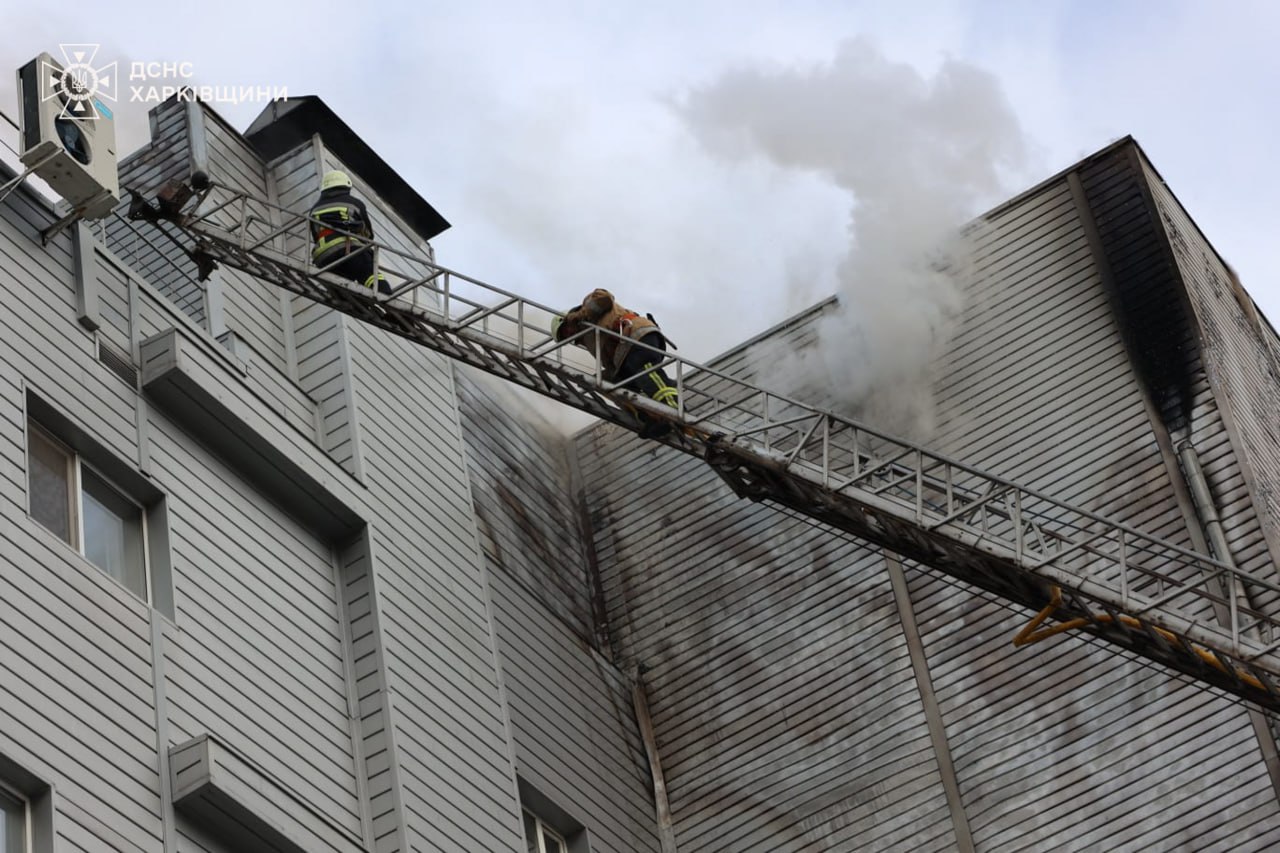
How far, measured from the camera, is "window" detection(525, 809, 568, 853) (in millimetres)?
19906

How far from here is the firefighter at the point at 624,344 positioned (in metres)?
19.0

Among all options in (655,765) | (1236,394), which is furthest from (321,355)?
(1236,394)

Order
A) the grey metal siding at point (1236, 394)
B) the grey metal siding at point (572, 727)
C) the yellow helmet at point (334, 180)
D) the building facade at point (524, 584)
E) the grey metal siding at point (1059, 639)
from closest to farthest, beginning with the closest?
the building facade at point (524, 584) < the grey metal siding at point (1059, 639) < the grey metal siding at point (572, 727) < the grey metal siding at point (1236, 394) < the yellow helmet at point (334, 180)

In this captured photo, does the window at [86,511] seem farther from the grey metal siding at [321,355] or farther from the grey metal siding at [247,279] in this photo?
the grey metal siding at [247,279]

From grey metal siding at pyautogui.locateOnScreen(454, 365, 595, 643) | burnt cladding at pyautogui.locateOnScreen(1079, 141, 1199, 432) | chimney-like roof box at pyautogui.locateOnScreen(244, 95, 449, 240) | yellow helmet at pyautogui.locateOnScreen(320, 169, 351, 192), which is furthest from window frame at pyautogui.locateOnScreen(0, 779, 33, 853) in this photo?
burnt cladding at pyautogui.locateOnScreen(1079, 141, 1199, 432)

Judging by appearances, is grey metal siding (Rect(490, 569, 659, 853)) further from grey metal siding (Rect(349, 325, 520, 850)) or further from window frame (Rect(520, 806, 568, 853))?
grey metal siding (Rect(349, 325, 520, 850))

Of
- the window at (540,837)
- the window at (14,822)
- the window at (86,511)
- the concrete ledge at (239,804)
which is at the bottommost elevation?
the window at (14,822)

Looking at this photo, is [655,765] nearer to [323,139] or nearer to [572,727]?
[572,727]

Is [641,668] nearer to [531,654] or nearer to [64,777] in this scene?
[531,654]

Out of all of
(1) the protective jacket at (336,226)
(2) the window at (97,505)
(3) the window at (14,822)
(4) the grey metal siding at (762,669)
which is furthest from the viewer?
(4) the grey metal siding at (762,669)

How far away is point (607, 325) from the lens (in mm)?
19375

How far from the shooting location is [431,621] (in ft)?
62.8

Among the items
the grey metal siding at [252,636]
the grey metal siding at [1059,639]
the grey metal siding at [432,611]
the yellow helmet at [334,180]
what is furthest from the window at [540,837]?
the yellow helmet at [334,180]

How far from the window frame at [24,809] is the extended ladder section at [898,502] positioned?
22.3ft
